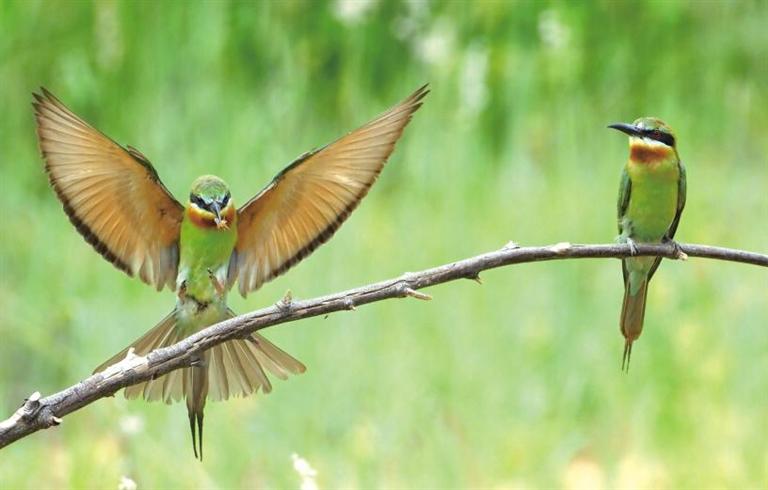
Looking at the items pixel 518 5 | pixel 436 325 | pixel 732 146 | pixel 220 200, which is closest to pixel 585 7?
pixel 518 5

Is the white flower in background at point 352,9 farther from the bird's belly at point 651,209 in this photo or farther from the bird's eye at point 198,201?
the bird's eye at point 198,201

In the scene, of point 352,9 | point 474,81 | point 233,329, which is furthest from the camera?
point 352,9

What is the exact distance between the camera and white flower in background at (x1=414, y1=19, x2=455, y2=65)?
4.98m

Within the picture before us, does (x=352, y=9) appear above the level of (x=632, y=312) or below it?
above

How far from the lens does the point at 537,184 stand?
4711 millimetres

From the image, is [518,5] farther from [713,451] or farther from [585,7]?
[713,451]

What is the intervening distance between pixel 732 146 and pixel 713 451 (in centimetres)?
172

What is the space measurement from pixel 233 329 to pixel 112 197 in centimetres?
71

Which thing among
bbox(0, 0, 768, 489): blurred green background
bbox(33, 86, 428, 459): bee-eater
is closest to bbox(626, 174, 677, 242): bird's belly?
bbox(33, 86, 428, 459): bee-eater

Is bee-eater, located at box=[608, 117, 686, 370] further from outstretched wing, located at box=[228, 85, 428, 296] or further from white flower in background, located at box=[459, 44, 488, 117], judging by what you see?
white flower in background, located at box=[459, 44, 488, 117]

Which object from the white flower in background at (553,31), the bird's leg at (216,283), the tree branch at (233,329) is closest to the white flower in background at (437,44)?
the white flower in background at (553,31)

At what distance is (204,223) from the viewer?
2262 millimetres

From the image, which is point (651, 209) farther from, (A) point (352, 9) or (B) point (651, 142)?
(A) point (352, 9)

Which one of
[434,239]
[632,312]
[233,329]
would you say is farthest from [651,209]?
[434,239]
